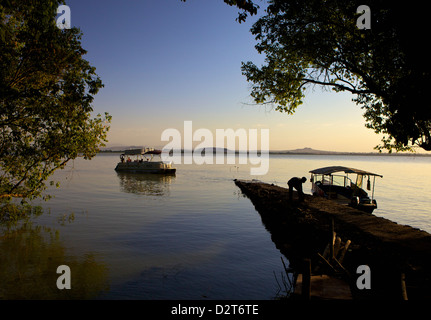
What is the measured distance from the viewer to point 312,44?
15352 millimetres

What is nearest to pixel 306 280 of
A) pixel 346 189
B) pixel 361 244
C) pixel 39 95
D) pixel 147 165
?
pixel 361 244

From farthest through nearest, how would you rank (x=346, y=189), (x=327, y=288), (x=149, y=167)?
(x=149, y=167)
(x=346, y=189)
(x=327, y=288)

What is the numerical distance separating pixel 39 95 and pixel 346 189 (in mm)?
24192

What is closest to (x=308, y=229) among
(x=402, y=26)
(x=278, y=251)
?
(x=278, y=251)

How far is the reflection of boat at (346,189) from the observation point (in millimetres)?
22828

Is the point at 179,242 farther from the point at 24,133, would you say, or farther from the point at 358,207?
the point at 358,207

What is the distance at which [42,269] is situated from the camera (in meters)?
12.1

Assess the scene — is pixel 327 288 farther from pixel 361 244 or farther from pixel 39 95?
pixel 39 95

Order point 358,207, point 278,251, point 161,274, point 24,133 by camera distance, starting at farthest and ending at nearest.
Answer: point 358,207 < point 278,251 < point 24,133 < point 161,274

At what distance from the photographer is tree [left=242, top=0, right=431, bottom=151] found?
10906mm

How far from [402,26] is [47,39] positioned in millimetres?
13950
